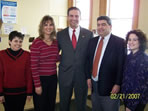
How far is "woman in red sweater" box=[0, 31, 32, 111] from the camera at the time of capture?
190 cm

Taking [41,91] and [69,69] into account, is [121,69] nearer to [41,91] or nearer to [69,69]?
[69,69]

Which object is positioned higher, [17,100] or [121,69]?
[121,69]

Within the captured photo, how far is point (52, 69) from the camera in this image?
80.4 inches

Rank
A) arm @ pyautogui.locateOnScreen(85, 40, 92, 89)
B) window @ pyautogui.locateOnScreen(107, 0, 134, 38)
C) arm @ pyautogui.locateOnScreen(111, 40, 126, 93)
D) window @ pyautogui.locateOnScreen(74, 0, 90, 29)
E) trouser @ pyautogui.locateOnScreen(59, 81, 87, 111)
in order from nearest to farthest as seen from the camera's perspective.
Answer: arm @ pyautogui.locateOnScreen(111, 40, 126, 93), arm @ pyautogui.locateOnScreen(85, 40, 92, 89), trouser @ pyautogui.locateOnScreen(59, 81, 87, 111), window @ pyautogui.locateOnScreen(107, 0, 134, 38), window @ pyautogui.locateOnScreen(74, 0, 90, 29)

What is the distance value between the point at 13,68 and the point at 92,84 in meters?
0.98

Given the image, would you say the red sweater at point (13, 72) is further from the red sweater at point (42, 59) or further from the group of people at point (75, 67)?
the red sweater at point (42, 59)

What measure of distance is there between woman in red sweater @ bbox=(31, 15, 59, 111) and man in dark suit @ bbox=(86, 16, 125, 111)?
0.52 metres

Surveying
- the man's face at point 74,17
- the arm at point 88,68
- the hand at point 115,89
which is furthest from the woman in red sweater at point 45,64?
the hand at point 115,89

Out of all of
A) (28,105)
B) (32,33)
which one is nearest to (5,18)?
(32,33)

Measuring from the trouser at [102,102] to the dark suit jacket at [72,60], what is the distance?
24 centimetres

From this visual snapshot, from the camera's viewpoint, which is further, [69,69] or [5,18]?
[5,18]

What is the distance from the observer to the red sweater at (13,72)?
6.23ft

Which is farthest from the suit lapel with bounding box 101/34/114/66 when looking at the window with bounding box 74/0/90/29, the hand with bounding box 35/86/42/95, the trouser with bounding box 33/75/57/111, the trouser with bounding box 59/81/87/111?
the window with bounding box 74/0/90/29

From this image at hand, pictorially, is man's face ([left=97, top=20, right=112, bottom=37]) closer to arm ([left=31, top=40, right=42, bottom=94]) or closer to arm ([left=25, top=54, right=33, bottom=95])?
arm ([left=31, top=40, right=42, bottom=94])
